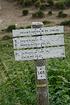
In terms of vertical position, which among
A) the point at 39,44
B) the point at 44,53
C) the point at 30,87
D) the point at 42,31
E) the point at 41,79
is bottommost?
the point at 30,87

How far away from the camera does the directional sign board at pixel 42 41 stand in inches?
202

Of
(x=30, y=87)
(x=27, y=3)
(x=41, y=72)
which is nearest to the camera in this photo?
(x=41, y=72)

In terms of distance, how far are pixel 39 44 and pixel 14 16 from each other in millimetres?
14193

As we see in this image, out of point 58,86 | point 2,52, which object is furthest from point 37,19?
point 58,86

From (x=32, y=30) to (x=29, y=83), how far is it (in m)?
1.85

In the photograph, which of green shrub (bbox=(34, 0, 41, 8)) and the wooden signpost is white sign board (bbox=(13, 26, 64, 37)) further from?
green shrub (bbox=(34, 0, 41, 8))

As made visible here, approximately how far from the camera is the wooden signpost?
16.8 ft

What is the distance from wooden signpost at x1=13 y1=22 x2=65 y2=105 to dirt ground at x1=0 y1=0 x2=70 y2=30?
11.1 m

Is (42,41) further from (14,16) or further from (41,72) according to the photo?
(14,16)

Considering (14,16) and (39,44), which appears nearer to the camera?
(39,44)

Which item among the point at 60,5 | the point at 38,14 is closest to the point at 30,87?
the point at 38,14

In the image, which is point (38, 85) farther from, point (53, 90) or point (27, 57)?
point (53, 90)

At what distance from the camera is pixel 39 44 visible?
514 cm

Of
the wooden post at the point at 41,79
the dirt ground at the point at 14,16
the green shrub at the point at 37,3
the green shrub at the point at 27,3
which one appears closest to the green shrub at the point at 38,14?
the dirt ground at the point at 14,16
